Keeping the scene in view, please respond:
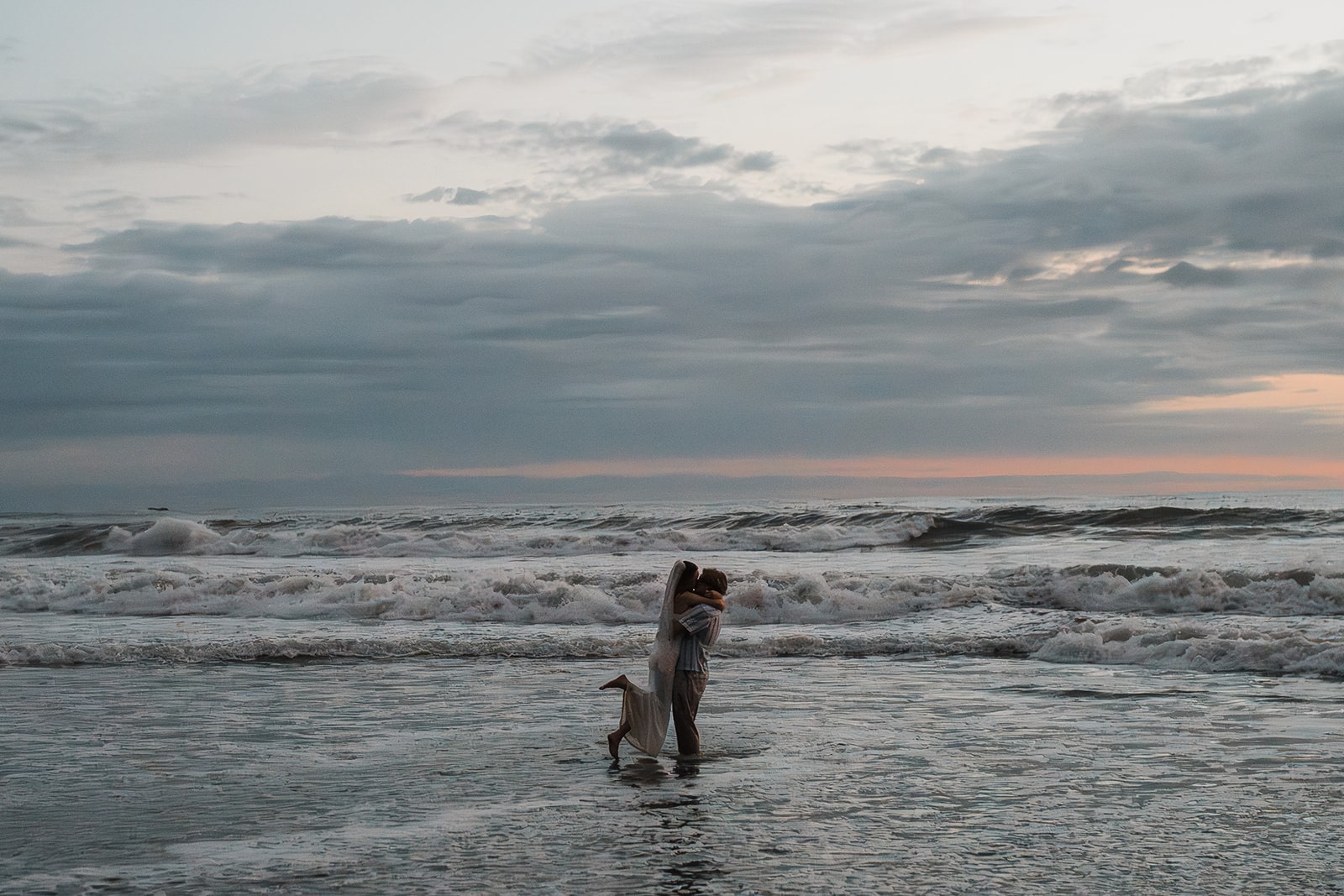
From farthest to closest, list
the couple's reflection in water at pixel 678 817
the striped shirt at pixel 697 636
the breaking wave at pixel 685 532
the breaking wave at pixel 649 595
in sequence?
the breaking wave at pixel 685 532
the breaking wave at pixel 649 595
the striped shirt at pixel 697 636
the couple's reflection in water at pixel 678 817

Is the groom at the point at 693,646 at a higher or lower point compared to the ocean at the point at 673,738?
higher

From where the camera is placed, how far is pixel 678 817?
23.8ft

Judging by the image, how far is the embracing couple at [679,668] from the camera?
8.84 metres

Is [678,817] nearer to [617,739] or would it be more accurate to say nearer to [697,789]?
[697,789]

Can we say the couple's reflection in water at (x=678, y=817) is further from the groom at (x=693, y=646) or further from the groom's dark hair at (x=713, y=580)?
the groom's dark hair at (x=713, y=580)

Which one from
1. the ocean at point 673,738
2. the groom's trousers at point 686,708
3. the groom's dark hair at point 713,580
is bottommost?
the ocean at point 673,738

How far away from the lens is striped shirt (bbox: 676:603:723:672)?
881 cm

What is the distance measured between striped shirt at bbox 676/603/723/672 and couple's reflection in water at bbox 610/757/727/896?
0.74m

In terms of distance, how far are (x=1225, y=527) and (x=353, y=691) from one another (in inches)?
1225

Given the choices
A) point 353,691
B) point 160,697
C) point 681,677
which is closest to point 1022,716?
point 681,677

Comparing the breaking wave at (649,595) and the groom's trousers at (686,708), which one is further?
the breaking wave at (649,595)

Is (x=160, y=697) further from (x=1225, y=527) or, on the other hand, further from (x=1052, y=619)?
(x=1225, y=527)

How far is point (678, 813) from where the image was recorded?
289 inches

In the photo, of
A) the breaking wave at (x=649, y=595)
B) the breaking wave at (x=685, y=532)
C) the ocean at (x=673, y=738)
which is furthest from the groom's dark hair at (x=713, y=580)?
the breaking wave at (x=685, y=532)
